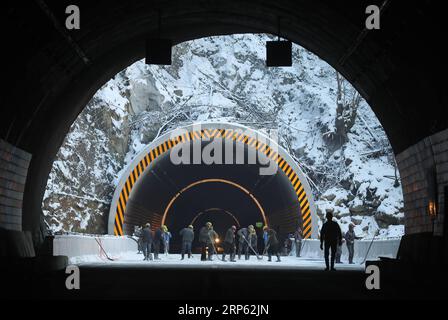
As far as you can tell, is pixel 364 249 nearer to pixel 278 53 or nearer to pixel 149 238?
pixel 149 238

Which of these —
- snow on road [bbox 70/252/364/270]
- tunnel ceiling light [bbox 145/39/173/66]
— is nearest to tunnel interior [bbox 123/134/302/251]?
snow on road [bbox 70/252/364/270]

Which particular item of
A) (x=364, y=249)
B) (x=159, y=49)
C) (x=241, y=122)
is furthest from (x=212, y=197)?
(x=159, y=49)

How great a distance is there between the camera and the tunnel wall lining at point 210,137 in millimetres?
34094

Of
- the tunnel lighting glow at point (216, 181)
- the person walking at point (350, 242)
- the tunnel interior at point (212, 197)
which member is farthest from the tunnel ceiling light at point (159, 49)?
the tunnel lighting glow at point (216, 181)

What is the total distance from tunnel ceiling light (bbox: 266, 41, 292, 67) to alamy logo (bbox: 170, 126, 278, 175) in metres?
13.5

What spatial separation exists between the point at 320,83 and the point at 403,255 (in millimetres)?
42927

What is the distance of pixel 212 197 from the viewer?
4047 centimetres

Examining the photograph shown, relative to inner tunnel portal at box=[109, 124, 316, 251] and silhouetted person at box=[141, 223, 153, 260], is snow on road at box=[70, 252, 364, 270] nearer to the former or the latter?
silhouetted person at box=[141, 223, 153, 260]

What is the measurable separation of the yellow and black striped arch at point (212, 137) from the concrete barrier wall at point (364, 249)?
7.51 feet

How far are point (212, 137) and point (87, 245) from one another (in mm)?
8642

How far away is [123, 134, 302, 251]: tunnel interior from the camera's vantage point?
35812mm

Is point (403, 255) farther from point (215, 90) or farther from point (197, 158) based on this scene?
point (215, 90)

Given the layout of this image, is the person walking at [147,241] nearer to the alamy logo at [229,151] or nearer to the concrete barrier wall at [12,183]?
the alamy logo at [229,151]

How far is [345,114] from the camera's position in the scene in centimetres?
5841
